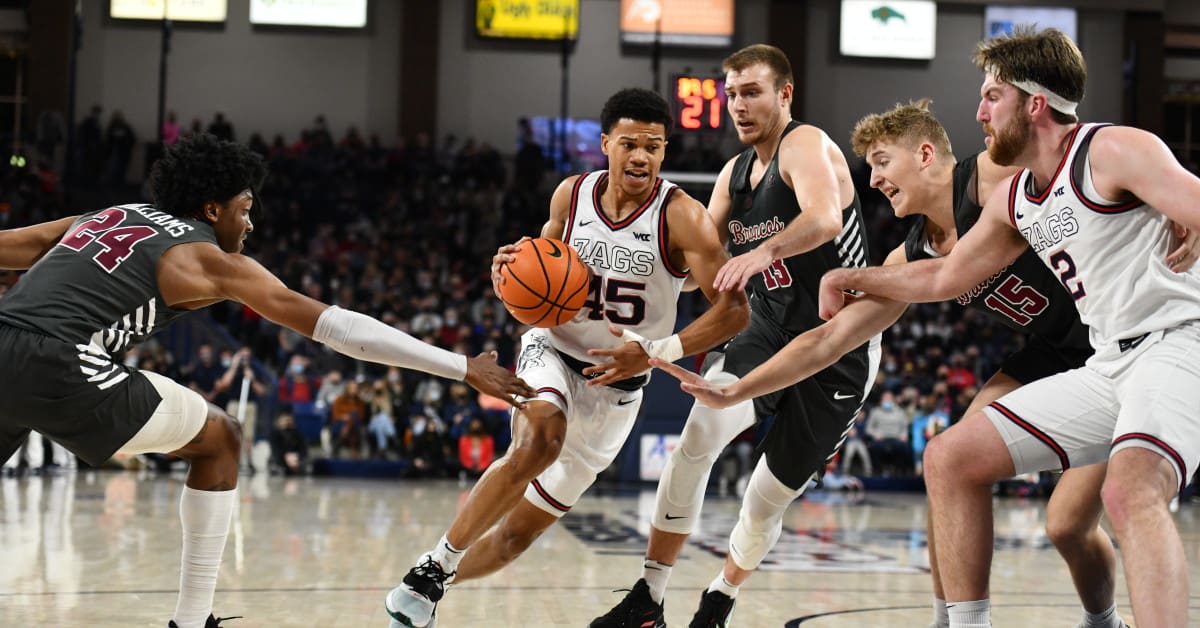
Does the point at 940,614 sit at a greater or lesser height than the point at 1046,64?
lesser

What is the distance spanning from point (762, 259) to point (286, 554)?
4533mm

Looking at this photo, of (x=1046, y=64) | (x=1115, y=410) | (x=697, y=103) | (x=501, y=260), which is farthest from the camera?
(x=697, y=103)

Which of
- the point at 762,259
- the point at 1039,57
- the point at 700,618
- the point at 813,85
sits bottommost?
the point at 700,618

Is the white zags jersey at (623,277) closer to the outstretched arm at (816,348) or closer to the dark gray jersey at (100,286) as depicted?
the outstretched arm at (816,348)

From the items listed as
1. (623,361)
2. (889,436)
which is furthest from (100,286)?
(889,436)

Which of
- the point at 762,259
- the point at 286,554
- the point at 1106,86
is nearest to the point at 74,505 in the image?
the point at 286,554

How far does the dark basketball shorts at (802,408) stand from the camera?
17.1 feet

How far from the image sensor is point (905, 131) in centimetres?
470

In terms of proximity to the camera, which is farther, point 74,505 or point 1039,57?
point 74,505

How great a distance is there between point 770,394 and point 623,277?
831 millimetres

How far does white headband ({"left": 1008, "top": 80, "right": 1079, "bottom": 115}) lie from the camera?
3.52 meters

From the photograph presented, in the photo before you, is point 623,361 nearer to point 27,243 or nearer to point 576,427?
point 576,427

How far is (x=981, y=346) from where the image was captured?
18.7 m

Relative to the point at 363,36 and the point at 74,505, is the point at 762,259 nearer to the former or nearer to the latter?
the point at 74,505
